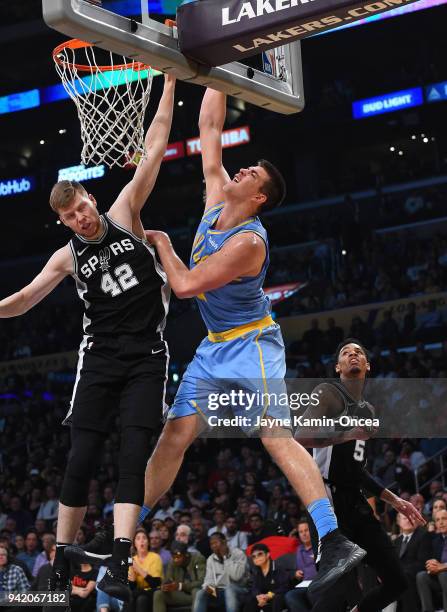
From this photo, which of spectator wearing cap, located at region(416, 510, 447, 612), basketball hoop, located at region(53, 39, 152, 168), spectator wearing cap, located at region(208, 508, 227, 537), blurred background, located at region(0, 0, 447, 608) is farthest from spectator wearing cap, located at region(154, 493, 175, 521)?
basketball hoop, located at region(53, 39, 152, 168)

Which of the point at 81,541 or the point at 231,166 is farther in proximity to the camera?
the point at 231,166

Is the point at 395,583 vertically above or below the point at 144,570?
above

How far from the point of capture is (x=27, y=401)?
74.1ft

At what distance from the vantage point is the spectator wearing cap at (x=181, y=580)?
11.5 m

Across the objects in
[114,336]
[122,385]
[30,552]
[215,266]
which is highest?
[215,266]

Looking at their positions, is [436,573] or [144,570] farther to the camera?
[144,570]

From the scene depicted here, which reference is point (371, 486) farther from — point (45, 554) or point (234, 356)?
point (45, 554)

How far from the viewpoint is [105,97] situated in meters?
5.79

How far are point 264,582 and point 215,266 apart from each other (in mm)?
6519

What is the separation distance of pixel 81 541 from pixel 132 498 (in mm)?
8513

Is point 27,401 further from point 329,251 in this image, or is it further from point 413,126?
point 413,126

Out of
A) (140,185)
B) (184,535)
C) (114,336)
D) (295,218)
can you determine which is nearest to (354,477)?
(114,336)

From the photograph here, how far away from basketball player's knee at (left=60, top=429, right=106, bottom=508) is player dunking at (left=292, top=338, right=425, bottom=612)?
6.34ft

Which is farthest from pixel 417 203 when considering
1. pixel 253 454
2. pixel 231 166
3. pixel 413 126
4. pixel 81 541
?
pixel 81 541
